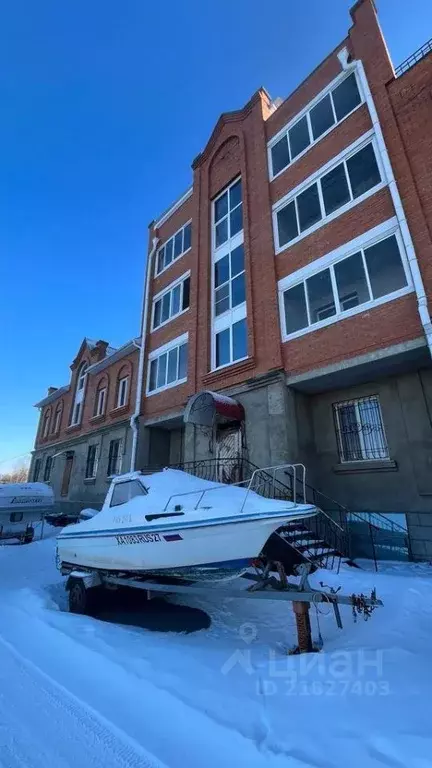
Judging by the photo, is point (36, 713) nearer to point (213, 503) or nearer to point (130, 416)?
point (213, 503)

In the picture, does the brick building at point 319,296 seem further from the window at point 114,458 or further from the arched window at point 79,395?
the arched window at point 79,395

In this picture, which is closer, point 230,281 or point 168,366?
point 230,281

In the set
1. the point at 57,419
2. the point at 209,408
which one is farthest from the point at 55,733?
the point at 57,419

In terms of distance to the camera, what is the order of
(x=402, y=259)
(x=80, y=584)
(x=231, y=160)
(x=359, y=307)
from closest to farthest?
(x=80, y=584), (x=402, y=259), (x=359, y=307), (x=231, y=160)

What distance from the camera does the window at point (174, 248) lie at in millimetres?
17359

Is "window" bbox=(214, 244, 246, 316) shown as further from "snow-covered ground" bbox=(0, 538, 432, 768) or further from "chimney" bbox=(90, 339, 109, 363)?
"chimney" bbox=(90, 339, 109, 363)

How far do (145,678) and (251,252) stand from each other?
12534 millimetres

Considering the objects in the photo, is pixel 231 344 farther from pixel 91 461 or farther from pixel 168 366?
pixel 91 461

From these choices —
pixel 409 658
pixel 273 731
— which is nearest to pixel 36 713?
pixel 273 731

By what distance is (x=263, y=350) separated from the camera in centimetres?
1150

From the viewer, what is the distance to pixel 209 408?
1158 cm

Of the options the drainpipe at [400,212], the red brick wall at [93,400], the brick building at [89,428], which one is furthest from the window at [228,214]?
the red brick wall at [93,400]

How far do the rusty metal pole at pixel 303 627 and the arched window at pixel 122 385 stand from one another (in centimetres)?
1624

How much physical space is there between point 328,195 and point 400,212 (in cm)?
311
